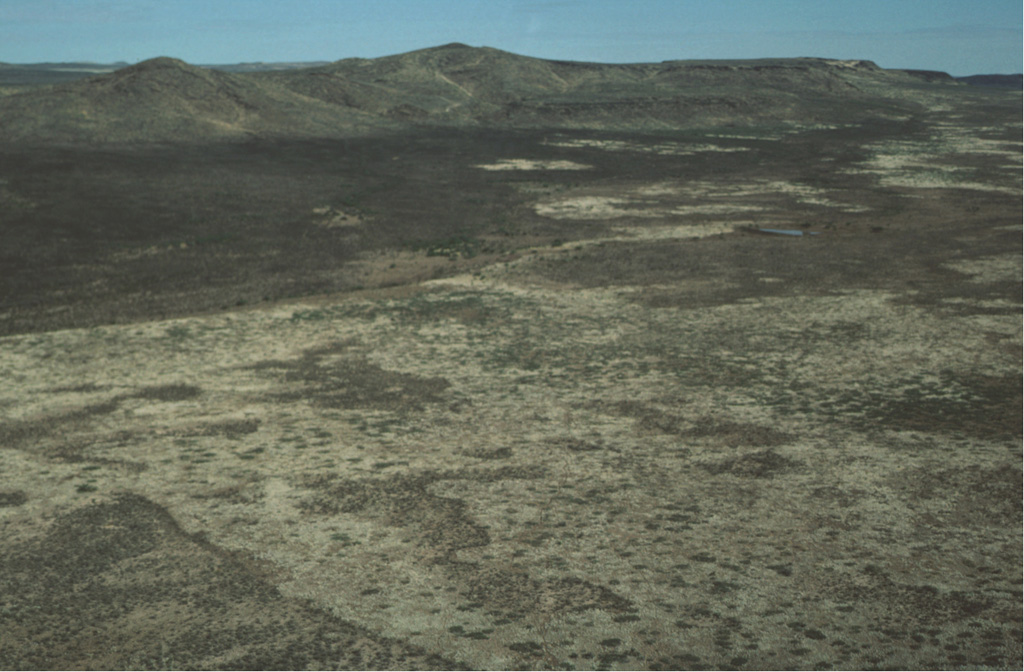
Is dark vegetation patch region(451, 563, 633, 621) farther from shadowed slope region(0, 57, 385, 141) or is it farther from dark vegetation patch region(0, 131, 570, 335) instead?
shadowed slope region(0, 57, 385, 141)

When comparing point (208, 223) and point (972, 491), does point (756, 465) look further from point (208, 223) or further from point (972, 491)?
point (208, 223)

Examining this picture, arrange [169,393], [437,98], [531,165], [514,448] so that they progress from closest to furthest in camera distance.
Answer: [514,448] < [169,393] < [531,165] < [437,98]

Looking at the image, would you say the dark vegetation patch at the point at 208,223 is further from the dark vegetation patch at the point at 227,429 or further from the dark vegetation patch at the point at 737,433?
the dark vegetation patch at the point at 737,433

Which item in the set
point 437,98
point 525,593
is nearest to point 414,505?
point 525,593

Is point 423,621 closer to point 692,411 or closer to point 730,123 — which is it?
point 692,411

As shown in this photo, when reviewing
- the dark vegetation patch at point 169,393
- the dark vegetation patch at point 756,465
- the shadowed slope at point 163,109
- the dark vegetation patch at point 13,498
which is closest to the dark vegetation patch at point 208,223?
the dark vegetation patch at point 169,393

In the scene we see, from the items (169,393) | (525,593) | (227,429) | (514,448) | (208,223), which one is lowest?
(525,593)
